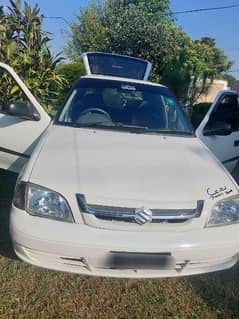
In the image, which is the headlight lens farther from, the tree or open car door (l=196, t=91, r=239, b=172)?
the tree

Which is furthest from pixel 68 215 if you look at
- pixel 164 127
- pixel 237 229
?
pixel 164 127

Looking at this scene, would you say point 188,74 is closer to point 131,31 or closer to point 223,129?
point 131,31

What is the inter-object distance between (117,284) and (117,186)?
90cm

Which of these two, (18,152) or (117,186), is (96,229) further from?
(18,152)

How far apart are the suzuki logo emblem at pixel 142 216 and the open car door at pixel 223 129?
1784 mm

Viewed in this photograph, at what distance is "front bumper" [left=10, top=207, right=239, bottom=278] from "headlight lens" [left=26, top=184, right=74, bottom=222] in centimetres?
5

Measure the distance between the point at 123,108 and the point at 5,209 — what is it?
5.58ft

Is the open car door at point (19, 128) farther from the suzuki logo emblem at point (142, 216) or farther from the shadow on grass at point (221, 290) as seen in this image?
the shadow on grass at point (221, 290)

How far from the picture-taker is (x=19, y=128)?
427cm

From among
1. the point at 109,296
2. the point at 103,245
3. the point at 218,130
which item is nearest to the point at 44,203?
the point at 103,245

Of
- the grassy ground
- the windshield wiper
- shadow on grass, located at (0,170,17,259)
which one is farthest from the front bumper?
the windshield wiper

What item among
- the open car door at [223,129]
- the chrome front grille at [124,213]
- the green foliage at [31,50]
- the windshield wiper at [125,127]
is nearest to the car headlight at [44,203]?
the chrome front grille at [124,213]

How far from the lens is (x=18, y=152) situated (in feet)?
14.2

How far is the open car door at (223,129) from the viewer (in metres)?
4.06
